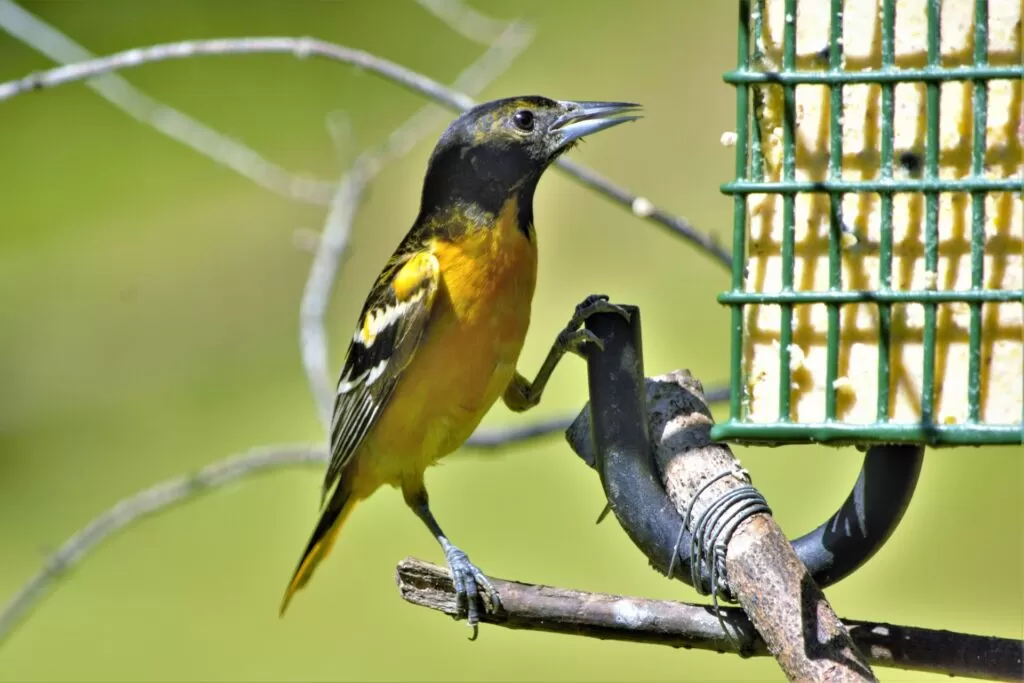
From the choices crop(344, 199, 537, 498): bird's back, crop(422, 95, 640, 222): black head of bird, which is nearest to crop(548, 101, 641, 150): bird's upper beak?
crop(422, 95, 640, 222): black head of bird

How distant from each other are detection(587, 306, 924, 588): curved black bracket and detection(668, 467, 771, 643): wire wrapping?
0.08 m

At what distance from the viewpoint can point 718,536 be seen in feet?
9.08

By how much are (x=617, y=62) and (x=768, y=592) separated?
24.3 feet

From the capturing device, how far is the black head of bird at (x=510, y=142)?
412 cm

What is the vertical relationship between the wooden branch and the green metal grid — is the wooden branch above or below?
below

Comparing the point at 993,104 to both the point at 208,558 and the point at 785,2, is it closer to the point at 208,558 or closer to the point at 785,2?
the point at 785,2

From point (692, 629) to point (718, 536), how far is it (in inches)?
9.2

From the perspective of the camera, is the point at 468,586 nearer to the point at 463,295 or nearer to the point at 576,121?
the point at 463,295

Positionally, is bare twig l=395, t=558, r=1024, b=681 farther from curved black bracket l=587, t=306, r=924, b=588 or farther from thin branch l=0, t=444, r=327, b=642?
thin branch l=0, t=444, r=327, b=642

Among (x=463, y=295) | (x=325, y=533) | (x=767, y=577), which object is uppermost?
(x=463, y=295)

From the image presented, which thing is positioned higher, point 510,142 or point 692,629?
point 510,142

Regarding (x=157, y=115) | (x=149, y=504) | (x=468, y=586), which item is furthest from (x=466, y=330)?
(x=157, y=115)

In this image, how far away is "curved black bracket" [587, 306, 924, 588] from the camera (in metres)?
2.95

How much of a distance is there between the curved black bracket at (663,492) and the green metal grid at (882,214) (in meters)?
0.21
